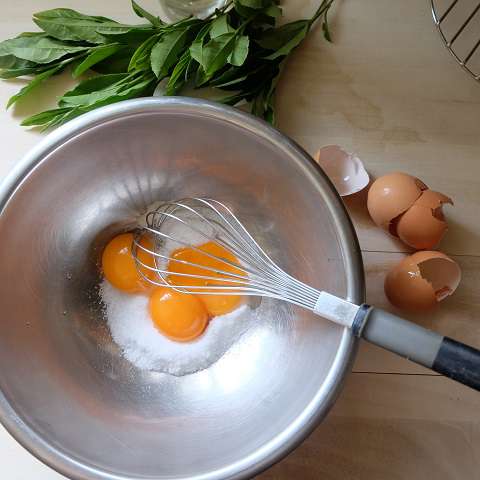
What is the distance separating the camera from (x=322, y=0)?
35.0 inches

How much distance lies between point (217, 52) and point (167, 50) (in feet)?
0.21

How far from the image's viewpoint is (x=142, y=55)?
82cm

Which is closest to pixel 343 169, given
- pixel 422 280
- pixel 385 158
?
pixel 385 158

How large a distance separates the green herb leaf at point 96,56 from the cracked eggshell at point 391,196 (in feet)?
1.25

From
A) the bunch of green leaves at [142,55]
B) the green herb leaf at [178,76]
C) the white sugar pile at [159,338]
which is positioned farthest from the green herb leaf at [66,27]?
the white sugar pile at [159,338]

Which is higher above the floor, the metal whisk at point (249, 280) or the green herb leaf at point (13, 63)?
the green herb leaf at point (13, 63)


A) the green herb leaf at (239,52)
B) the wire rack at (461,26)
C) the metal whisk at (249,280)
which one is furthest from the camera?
the wire rack at (461,26)

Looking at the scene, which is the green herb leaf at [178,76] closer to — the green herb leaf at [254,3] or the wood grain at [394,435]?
the green herb leaf at [254,3]

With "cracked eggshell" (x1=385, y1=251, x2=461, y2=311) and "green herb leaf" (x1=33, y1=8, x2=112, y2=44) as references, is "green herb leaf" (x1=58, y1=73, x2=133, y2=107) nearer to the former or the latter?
"green herb leaf" (x1=33, y1=8, x2=112, y2=44)

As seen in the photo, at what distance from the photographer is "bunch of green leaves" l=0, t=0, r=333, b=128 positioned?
2.69 ft

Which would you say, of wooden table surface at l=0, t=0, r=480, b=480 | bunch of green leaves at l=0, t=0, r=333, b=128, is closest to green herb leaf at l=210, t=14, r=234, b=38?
bunch of green leaves at l=0, t=0, r=333, b=128

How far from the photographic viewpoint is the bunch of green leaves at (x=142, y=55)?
32.3 inches

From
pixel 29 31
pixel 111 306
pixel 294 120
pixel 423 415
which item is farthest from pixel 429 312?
pixel 29 31

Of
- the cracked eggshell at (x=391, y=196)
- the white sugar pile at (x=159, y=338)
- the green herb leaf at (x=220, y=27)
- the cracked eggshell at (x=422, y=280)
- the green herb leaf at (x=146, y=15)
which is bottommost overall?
the cracked eggshell at (x=422, y=280)
